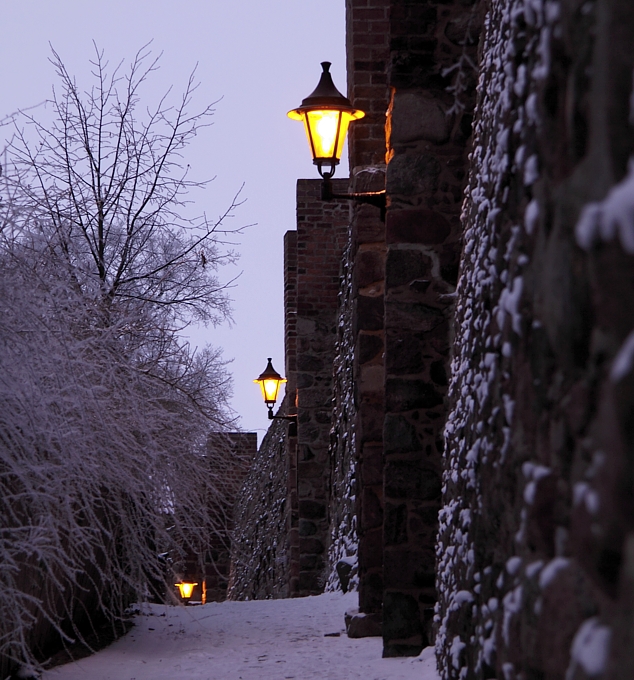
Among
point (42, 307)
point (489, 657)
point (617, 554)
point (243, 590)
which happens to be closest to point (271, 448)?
point (243, 590)

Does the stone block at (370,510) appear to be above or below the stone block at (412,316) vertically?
below

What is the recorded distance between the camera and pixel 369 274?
6.51m

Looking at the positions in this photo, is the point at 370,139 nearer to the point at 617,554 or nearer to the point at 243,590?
the point at 617,554

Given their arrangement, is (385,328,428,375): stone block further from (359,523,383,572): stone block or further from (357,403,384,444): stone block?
(359,523,383,572): stone block

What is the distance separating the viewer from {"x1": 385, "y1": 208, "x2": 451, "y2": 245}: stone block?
5.35 m

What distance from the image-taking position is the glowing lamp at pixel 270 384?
1201cm

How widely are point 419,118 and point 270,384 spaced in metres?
6.96

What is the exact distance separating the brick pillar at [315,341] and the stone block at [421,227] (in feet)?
20.6

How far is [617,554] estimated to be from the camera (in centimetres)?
133

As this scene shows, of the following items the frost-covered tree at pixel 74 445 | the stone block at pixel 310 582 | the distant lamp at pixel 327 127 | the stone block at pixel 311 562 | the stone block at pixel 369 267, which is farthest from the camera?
the stone block at pixel 311 562

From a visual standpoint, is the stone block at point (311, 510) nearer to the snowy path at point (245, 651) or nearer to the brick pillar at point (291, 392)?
the brick pillar at point (291, 392)

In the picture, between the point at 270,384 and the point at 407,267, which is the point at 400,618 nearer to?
the point at 407,267

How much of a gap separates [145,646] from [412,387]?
7.06 ft

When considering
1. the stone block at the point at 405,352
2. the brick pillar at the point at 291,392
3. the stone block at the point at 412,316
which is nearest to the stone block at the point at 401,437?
the stone block at the point at 405,352
